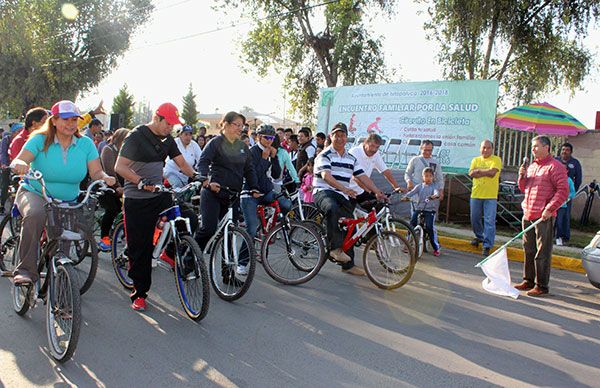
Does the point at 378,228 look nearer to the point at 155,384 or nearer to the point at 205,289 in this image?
the point at 205,289

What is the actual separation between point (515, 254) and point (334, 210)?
4.19m

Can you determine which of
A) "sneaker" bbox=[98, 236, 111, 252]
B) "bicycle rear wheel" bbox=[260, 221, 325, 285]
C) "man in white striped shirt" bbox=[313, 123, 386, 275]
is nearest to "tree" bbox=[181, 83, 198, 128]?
"sneaker" bbox=[98, 236, 111, 252]

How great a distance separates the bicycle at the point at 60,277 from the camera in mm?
3867

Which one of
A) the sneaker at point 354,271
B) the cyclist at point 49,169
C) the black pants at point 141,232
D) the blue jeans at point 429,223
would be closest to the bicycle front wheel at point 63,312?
the cyclist at point 49,169

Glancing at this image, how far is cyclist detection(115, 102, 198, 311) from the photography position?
5.00 metres

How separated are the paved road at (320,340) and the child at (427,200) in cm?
220

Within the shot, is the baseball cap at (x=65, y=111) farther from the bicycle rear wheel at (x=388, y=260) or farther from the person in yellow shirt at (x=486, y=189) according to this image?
the person in yellow shirt at (x=486, y=189)

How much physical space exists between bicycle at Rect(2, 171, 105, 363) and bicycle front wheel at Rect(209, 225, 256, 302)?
1.42 metres

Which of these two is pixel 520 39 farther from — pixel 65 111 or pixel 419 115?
pixel 65 111

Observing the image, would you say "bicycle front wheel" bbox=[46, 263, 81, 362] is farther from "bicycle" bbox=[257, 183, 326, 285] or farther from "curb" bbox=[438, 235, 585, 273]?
"curb" bbox=[438, 235, 585, 273]

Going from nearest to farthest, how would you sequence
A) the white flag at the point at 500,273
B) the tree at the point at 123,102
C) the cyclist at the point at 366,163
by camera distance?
the white flag at the point at 500,273 < the cyclist at the point at 366,163 < the tree at the point at 123,102

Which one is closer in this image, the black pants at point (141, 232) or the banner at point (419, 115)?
the black pants at point (141, 232)

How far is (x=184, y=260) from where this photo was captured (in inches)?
198

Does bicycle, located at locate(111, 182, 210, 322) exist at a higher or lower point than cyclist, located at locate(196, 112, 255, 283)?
lower
